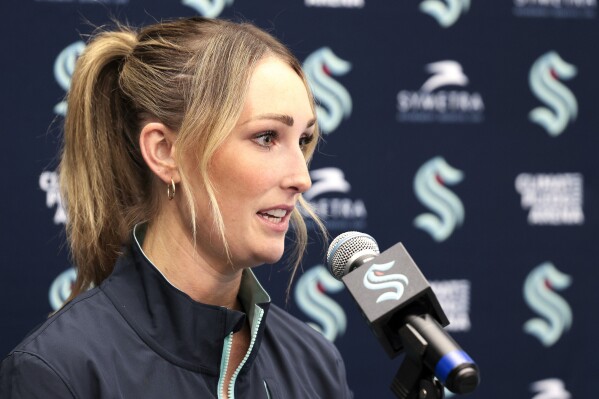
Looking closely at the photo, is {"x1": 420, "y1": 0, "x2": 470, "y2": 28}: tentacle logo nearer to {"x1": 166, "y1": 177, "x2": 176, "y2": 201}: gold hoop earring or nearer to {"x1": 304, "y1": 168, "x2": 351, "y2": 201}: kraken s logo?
{"x1": 304, "y1": 168, "x2": 351, "y2": 201}: kraken s logo

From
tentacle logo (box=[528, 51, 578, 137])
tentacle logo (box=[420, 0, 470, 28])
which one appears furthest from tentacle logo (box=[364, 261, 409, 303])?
tentacle logo (box=[528, 51, 578, 137])

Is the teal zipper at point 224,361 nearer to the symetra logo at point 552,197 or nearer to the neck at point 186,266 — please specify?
the neck at point 186,266

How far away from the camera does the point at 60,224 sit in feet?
7.75

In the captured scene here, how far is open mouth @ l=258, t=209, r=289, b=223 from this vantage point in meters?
1.49

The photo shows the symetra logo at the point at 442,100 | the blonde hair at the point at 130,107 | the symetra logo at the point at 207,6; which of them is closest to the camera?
the blonde hair at the point at 130,107

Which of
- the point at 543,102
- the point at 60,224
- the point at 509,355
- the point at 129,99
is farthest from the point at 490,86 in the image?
the point at 129,99

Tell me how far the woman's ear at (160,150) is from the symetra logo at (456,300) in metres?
1.39

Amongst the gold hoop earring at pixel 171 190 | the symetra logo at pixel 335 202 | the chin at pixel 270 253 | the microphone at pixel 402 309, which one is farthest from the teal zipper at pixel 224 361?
the symetra logo at pixel 335 202

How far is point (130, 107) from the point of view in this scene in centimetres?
160

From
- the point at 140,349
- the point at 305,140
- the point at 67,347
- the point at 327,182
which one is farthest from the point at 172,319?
the point at 327,182

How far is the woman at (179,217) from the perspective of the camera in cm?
139

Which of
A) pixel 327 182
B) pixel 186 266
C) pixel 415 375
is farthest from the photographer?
pixel 327 182

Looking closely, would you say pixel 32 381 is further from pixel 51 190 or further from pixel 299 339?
pixel 51 190

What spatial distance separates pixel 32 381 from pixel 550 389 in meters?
1.97
